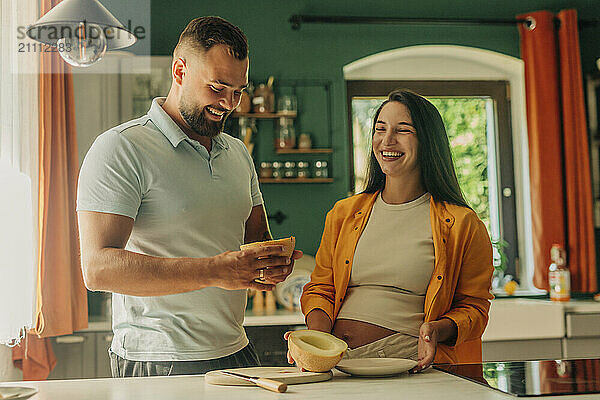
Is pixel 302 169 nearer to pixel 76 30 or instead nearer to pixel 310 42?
pixel 310 42

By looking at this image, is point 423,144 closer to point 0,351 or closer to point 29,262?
point 29,262

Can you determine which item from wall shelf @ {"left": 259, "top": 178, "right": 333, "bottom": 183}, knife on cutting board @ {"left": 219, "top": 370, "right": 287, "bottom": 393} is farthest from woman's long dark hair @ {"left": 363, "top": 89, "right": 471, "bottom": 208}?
wall shelf @ {"left": 259, "top": 178, "right": 333, "bottom": 183}

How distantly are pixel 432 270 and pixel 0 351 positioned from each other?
5.61ft

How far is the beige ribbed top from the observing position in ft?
5.49

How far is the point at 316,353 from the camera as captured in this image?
128 cm

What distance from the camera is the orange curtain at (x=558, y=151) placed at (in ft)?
12.0

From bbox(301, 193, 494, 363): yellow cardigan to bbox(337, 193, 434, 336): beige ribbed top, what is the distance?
2cm

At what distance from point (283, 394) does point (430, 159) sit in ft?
2.96

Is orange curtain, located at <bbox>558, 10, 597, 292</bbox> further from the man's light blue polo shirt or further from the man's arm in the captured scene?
the man's arm

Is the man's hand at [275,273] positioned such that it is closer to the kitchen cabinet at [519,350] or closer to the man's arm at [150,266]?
the man's arm at [150,266]

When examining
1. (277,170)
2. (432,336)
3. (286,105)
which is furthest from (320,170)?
(432,336)

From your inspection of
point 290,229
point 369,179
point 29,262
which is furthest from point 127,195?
point 290,229

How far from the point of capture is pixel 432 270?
1.70 m

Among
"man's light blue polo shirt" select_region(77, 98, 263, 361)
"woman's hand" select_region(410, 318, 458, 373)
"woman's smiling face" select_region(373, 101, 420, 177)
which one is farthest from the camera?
"woman's smiling face" select_region(373, 101, 420, 177)
